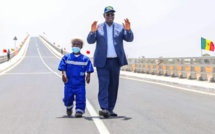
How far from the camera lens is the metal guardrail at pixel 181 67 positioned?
19141 mm

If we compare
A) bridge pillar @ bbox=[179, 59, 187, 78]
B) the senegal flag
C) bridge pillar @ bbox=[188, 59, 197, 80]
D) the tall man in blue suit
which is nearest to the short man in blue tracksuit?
the tall man in blue suit

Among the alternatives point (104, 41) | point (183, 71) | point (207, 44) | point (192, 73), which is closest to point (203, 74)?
A: point (192, 73)

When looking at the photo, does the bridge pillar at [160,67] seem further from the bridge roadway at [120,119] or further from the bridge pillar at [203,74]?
the bridge roadway at [120,119]

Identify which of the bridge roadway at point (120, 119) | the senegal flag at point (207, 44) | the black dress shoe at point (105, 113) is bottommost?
the bridge roadway at point (120, 119)

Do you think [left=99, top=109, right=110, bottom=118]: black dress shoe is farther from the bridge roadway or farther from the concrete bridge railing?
the concrete bridge railing

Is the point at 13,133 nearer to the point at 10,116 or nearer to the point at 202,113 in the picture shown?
the point at 10,116

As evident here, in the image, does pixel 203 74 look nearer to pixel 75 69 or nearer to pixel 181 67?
pixel 181 67

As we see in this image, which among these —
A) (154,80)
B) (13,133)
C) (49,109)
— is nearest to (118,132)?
(13,133)

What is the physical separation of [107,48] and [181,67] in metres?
14.9

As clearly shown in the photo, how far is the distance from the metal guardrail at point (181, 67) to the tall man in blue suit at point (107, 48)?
10702 millimetres

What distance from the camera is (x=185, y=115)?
880 centimetres

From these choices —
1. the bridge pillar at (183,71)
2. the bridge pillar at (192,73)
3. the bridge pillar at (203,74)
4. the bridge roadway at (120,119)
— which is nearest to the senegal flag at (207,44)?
the bridge pillar at (183,71)

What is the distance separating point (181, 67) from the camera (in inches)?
899

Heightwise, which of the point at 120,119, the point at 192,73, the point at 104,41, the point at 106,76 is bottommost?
the point at 120,119
